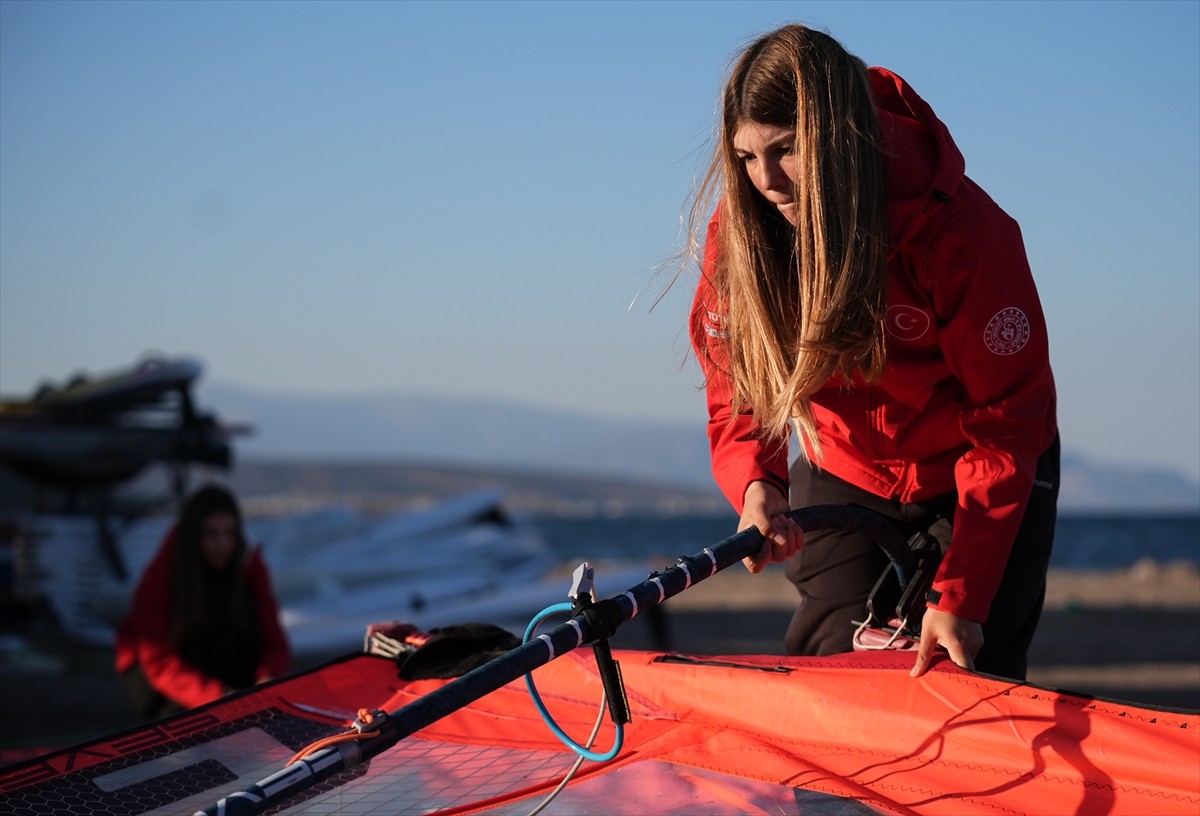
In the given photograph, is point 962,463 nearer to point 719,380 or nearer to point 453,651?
point 719,380

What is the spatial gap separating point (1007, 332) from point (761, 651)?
724cm

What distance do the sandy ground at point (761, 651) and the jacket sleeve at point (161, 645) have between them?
0.68m

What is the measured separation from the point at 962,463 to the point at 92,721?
6104mm

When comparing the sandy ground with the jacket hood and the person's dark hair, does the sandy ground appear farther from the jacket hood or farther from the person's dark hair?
the jacket hood

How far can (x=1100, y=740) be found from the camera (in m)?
2.12

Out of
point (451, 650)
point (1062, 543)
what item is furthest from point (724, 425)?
point (1062, 543)

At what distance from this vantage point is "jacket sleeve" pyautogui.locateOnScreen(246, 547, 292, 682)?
5297mm

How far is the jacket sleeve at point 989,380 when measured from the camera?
2.32m

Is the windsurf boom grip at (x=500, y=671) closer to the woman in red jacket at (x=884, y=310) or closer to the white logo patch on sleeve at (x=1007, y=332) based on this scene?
the woman in red jacket at (x=884, y=310)

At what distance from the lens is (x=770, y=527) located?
8.11ft

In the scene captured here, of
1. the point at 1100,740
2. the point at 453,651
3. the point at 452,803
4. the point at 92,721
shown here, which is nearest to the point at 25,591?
the point at 92,721

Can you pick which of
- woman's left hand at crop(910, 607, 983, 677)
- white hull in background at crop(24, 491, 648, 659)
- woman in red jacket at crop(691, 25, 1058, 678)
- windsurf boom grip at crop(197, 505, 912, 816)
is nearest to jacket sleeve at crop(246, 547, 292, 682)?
white hull in background at crop(24, 491, 648, 659)

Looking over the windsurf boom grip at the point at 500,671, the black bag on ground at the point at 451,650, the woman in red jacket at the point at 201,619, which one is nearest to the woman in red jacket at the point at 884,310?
the windsurf boom grip at the point at 500,671

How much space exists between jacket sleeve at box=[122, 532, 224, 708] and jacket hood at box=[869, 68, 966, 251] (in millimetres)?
3521
